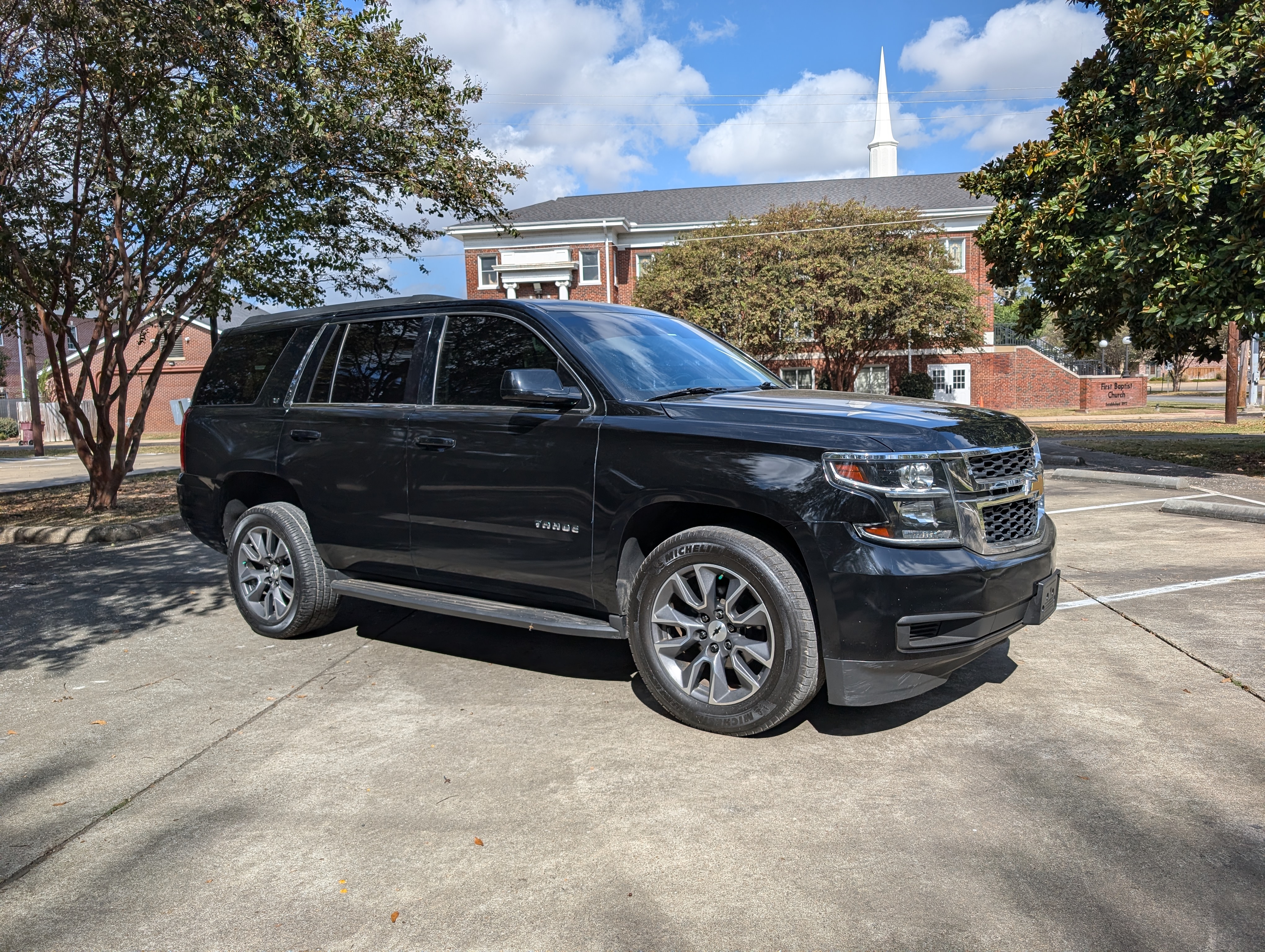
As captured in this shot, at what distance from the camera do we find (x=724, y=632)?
162 inches

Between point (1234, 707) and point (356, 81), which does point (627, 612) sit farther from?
point (356, 81)

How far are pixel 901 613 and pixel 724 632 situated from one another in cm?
78

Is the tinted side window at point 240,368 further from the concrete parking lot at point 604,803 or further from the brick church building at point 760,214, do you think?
the brick church building at point 760,214

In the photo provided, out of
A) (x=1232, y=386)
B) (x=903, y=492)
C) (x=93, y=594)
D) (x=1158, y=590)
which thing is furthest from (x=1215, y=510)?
(x=1232, y=386)

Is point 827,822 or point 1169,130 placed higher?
point 1169,130

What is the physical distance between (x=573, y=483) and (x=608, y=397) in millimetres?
438

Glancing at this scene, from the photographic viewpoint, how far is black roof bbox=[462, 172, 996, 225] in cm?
4497

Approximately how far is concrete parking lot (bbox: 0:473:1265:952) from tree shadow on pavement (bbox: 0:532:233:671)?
0.21 meters

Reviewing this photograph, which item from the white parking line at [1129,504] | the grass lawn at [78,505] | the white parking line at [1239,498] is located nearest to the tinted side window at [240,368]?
the grass lawn at [78,505]

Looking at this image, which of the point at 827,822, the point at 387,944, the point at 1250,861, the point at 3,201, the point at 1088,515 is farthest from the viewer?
the point at 3,201

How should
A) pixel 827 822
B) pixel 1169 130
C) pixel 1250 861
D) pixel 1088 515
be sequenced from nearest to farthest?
pixel 1250 861 → pixel 827 822 → pixel 1088 515 → pixel 1169 130

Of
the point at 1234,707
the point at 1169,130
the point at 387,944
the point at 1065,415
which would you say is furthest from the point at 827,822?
the point at 1065,415

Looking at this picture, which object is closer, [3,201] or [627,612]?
[627,612]

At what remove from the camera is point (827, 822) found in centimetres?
337
